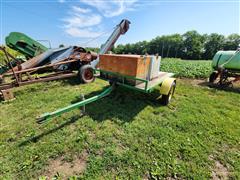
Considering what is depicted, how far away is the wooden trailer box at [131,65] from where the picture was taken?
3.35 metres

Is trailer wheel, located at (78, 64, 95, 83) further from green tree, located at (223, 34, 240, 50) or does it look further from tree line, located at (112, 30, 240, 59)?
green tree, located at (223, 34, 240, 50)

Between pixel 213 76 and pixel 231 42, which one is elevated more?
pixel 231 42

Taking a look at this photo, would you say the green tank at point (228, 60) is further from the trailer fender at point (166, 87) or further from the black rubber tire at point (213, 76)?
the trailer fender at point (166, 87)

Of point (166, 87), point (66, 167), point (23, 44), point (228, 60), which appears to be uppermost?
point (23, 44)

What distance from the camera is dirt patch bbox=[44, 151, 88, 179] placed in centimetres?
Answer: 215

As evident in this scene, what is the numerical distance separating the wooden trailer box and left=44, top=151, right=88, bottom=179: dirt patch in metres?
2.19

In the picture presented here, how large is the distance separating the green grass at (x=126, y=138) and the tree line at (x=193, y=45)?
38.2m

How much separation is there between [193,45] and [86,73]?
57947mm

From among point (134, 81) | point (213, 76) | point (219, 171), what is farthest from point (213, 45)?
point (219, 171)

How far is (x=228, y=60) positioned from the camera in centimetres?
632

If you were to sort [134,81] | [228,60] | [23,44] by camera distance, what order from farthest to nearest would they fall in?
[23,44] < [228,60] < [134,81]

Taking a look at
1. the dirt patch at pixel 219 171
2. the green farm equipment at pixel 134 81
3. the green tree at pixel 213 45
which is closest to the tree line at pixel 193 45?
the green tree at pixel 213 45

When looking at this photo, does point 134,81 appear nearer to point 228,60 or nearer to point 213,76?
point 228,60

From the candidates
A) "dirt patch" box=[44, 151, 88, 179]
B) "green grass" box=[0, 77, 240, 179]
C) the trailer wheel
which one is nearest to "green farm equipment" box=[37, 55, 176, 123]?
"green grass" box=[0, 77, 240, 179]
